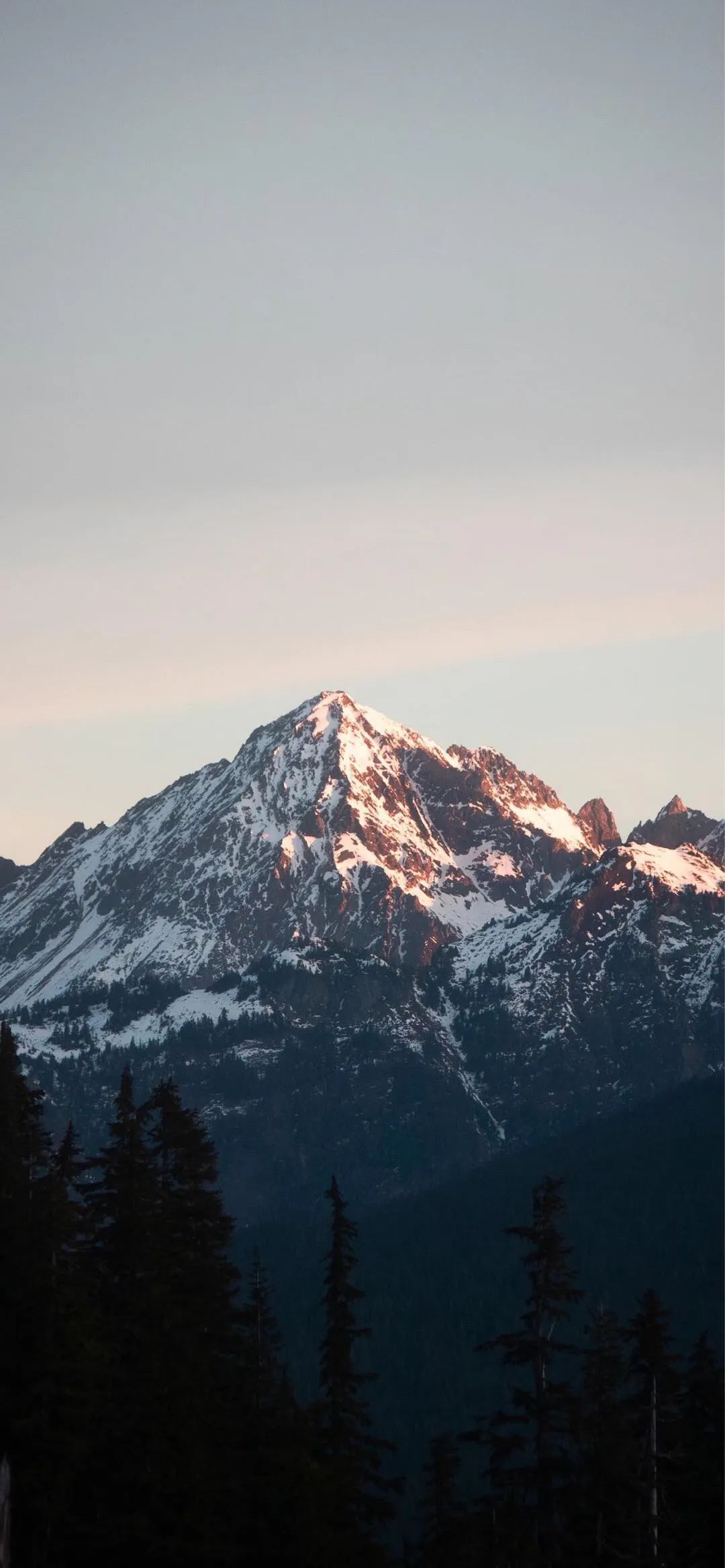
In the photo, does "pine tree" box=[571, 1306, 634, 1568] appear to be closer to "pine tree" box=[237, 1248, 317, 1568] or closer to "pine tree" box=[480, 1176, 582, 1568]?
"pine tree" box=[480, 1176, 582, 1568]

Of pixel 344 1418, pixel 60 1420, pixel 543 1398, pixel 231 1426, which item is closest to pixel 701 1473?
pixel 543 1398

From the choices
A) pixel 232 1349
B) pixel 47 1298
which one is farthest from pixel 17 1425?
pixel 232 1349

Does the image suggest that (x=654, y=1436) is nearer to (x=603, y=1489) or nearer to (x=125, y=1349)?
(x=603, y=1489)

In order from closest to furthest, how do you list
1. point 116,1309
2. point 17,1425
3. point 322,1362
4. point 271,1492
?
point 17,1425 < point 271,1492 < point 116,1309 < point 322,1362

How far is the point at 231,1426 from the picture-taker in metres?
89.9

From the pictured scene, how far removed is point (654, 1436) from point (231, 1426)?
16529 millimetres

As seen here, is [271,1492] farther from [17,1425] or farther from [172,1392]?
[17,1425]

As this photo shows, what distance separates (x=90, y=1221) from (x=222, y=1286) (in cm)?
955

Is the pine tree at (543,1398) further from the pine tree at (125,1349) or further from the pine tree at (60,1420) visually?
the pine tree at (60,1420)

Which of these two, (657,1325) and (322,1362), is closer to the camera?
(657,1325)

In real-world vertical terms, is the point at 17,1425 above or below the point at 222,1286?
below

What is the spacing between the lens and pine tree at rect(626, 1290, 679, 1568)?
86.9 m

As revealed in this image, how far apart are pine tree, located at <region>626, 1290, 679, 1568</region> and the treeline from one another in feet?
0.46

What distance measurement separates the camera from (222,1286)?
340ft
